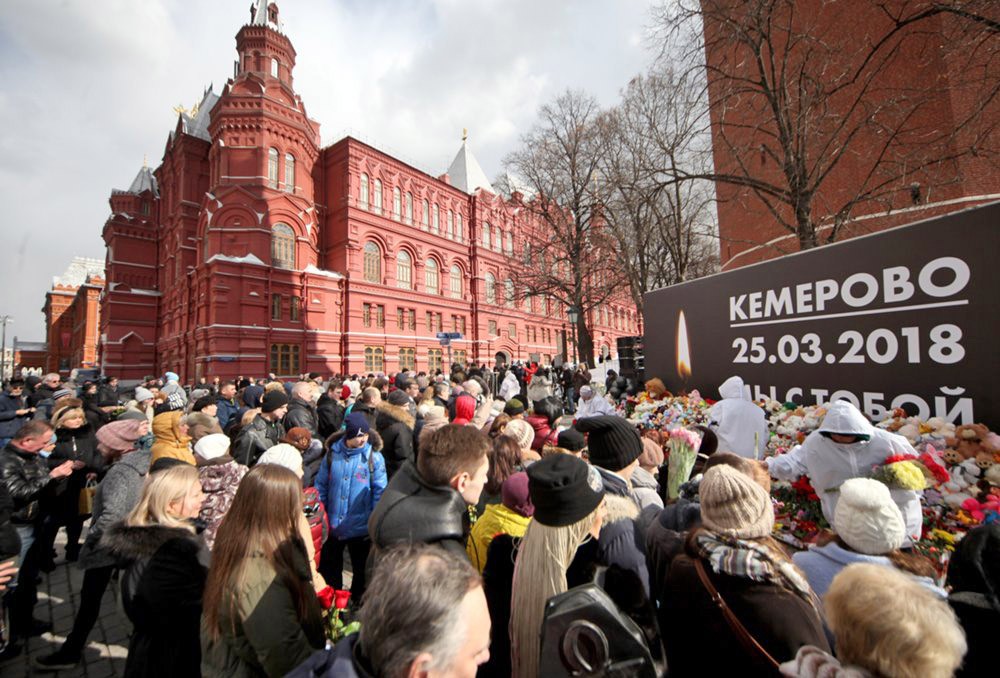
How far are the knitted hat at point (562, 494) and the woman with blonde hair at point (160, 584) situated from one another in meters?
1.75

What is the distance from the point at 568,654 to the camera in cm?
132

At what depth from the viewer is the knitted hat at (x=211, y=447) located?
3.33 m

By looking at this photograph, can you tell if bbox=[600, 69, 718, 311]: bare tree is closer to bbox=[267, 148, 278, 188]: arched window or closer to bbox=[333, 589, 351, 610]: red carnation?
bbox=[333, 589, 351, 610]: red carnation

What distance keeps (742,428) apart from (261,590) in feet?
16.2

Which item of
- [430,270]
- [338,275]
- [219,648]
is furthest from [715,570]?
[430,270]

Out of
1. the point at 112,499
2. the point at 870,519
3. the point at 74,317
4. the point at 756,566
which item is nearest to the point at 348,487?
the point at 112,499

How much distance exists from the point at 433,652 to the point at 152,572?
1.70m

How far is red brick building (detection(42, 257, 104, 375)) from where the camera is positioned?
4822cm

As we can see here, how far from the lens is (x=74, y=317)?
61062 millimetres

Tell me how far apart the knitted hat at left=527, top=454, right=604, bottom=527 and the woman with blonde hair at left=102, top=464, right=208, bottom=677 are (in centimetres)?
175

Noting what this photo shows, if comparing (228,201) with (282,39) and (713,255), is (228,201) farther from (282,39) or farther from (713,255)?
(713,255)

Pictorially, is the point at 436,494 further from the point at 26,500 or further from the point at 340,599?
the point at 26,500

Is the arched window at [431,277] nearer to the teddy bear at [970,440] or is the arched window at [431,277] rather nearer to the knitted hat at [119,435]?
the knitted hat at [119,435]

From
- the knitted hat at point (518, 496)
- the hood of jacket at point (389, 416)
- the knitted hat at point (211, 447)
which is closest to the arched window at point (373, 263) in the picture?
the hood of jacket at point (389, 416)
